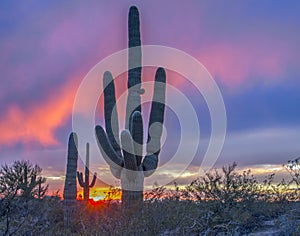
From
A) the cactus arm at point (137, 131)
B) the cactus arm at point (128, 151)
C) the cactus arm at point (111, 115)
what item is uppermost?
the cactus arm at point (111, 115)

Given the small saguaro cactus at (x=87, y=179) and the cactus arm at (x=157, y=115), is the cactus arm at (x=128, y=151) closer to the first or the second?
the cactus arm at (x=157, y=115)

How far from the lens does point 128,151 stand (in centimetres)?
999

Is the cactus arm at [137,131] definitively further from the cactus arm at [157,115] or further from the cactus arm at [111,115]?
the cactus arm at [111,115]

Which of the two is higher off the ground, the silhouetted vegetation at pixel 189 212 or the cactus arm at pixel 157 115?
the cactus arm at pixel 157 115

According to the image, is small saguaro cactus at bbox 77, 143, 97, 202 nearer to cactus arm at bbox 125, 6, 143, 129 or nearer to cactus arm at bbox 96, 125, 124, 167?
cactus arm at bbox 125, 6, 143, 129

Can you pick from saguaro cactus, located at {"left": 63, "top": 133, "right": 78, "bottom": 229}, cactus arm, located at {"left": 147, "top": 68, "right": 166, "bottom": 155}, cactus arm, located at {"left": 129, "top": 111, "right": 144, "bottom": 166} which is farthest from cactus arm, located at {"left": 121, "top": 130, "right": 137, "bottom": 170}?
saguaro cactus, located at {"left": 63, "top": 133, "right": 78, "bottom": 229}

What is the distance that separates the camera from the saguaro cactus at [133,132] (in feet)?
33.4

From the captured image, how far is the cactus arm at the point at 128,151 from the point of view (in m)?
9.88

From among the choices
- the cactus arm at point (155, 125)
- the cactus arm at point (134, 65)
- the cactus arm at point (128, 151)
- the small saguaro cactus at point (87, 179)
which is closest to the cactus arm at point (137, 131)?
the cactus arm at point (128, 151)

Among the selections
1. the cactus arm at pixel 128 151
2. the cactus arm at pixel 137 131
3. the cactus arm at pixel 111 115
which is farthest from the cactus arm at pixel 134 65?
the cactus arm at pixel 128 151

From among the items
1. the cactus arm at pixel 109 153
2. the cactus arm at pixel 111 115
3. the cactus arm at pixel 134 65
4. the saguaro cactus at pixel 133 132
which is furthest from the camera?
the cactus arm at pixel 111 115

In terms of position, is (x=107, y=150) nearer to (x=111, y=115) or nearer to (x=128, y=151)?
(x=128, y=151)

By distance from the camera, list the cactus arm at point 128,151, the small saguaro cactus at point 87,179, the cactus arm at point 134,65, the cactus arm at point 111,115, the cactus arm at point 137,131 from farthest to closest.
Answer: the small saguaro cactus at point 87,179, the cactus arm at point 111,115, the cactus arm at point 134,65, the cactus arm at point 137,131, the cactus arm at point 128,151

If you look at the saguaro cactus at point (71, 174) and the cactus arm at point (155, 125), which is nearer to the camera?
the cactus arm at point (155, 125)
